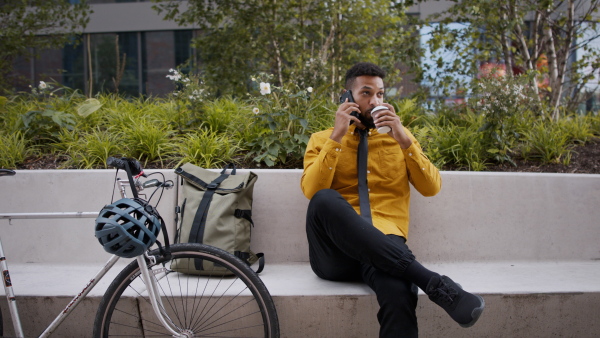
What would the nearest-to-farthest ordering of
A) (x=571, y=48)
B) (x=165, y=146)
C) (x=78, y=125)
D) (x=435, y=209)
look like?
1. (x=435, y=209)
2. (x=165, y=146)
3. (x=78, y=125)
4. (x=571, y=48)

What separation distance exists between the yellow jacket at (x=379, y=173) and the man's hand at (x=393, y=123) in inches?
2.4

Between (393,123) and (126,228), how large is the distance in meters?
1.54

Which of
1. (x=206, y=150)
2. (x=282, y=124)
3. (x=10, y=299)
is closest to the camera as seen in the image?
(x=10, y=299)

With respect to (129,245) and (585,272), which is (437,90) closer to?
(585,272)

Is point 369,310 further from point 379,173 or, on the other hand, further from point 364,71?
point 364,71

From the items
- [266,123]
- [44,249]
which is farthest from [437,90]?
[44,249]

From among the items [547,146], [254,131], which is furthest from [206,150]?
[547,146]

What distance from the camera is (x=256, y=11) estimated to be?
22.1 ft

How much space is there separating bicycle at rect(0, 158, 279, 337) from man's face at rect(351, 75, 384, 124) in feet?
4.03

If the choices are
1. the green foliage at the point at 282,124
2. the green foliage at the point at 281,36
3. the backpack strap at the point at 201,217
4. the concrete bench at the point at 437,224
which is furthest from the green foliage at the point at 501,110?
the backpack strap at the point at 201,217

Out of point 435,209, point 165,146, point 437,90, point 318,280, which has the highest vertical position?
point 437,90

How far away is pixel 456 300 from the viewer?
257 centimetres

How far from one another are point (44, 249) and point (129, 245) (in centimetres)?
187

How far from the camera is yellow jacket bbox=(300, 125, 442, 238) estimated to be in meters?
3.13
